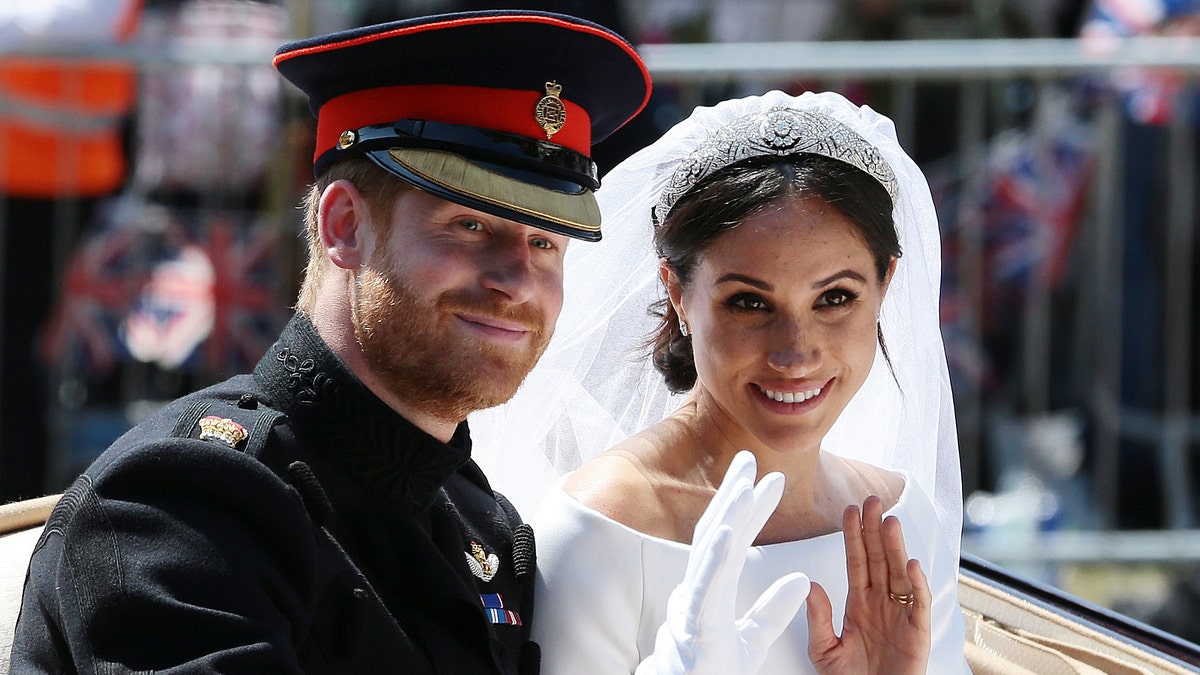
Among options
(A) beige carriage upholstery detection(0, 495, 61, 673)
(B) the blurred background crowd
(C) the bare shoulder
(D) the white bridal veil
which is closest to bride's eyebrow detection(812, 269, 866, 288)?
(D) the white bridal veil

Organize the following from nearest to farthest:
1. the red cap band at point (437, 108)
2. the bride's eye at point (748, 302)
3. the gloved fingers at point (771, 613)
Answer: the gloved fingers at point (771, 613)
the red cap band at point (437, 108)
the bride's eye at point (748, 302)

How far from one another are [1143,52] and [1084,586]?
1.64 meters

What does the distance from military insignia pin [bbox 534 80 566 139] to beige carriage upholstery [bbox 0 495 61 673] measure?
93 cm

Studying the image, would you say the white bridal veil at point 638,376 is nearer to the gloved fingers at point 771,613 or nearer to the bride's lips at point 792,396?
the bride's lips at point 792,396

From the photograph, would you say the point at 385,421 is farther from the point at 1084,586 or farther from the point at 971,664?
the point at 1084,586

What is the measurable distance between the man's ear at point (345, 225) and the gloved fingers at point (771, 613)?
2.29 feet

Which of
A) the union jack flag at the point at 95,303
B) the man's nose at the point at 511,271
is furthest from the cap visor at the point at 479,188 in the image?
the union jack flag at the point at 95,303

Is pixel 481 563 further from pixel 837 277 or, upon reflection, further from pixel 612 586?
pixel 837 277

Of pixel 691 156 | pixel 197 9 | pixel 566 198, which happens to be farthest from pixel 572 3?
pixel 566 198

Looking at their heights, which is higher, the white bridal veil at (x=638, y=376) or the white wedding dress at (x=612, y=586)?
the white bridal veil at (x=638, y=376)

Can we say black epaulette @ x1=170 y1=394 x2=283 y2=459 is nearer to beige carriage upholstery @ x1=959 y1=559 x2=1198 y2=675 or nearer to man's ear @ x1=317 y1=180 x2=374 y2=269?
man's ear @ x1=317 y1=180 x2=374 y2=269

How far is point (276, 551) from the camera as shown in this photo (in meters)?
1.84

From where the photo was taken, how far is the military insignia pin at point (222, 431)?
1879 mm

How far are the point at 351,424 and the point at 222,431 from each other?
0.18 meters
